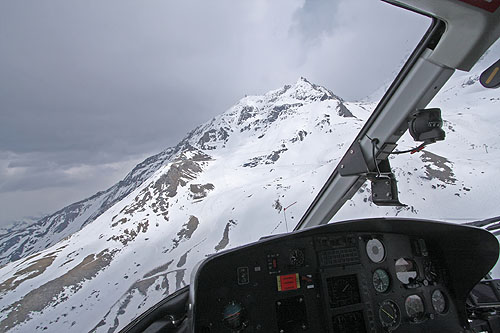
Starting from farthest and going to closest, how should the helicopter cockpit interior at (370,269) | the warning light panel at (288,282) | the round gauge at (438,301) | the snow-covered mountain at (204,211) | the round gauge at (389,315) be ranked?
the snow-covered mountain at (204,211) < the round gauge at (438,301) < the round gauge at (389,315) < the warning light panel at (288,282) < the helicopter cockpit interior at (370,269)

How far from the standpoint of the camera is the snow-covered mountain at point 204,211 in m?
14.6

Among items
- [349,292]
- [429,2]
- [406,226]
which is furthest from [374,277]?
[429,2]

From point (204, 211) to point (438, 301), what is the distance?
4529 cm

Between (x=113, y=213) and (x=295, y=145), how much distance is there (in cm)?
6087

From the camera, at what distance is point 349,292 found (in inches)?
83.0

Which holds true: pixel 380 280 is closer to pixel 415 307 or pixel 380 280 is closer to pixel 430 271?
pixel 415 307

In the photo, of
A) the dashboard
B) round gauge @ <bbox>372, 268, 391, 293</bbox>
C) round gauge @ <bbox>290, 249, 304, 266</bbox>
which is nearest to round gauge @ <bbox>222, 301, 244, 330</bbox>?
the dashboard

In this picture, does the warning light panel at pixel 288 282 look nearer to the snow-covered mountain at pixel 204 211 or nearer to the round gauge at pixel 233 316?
the round gauge at pixel 233 316

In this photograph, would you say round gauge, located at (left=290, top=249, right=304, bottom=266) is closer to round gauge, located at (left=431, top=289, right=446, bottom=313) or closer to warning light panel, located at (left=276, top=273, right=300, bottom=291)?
warning light panel, located at (left=276, top=273, right=300, bottom=291)

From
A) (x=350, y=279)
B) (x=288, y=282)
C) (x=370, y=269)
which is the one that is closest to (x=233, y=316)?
(x=288, y=282)

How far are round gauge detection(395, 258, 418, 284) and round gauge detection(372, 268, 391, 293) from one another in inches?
4.7

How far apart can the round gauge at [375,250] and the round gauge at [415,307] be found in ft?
1.45

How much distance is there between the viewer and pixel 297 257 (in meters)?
2.05

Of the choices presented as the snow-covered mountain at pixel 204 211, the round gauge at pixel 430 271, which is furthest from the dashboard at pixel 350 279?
the snow-covered mountain at pixel 204 211
